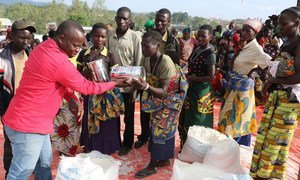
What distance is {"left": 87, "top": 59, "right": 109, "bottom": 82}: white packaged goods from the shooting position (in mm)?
2871

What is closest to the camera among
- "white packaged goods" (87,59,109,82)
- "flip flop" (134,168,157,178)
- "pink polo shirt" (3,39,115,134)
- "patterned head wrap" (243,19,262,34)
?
"pink polo shirt" (3,39,115,134)

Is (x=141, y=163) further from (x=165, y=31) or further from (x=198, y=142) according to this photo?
(x=165, y=31)

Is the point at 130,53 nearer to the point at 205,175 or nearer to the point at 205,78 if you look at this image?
the point at 205,78

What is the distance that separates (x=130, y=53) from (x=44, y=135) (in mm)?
1659

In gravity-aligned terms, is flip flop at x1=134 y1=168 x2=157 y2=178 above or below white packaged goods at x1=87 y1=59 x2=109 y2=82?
below

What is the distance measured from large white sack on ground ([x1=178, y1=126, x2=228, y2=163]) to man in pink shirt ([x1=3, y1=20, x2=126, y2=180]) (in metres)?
1.38

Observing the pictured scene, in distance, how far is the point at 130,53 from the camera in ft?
12.0

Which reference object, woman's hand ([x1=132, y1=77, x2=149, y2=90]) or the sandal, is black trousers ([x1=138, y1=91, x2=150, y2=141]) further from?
woman's hand ([x1=132, y1=77, x2=149, y2=90])

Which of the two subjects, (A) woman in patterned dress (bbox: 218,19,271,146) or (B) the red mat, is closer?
(B) the red mat

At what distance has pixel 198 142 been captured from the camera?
3209 millimetres

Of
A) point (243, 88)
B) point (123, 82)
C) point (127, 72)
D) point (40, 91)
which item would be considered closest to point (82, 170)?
point (40, 91)

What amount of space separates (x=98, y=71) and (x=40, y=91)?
2.71 feet

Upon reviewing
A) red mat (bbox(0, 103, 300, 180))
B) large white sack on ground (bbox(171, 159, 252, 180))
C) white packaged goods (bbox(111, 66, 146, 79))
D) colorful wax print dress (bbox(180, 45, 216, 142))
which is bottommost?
red mat (bbox(0, 103, 300, 180))

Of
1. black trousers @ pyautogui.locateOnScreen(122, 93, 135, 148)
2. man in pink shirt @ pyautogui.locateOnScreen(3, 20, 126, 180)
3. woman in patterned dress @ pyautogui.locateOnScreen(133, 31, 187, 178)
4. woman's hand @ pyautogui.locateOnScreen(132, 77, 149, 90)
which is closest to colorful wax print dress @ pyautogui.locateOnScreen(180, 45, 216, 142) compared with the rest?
woman in patterned dress @ pyautogui.locateOnScreen(133, 31, 187, 178)
